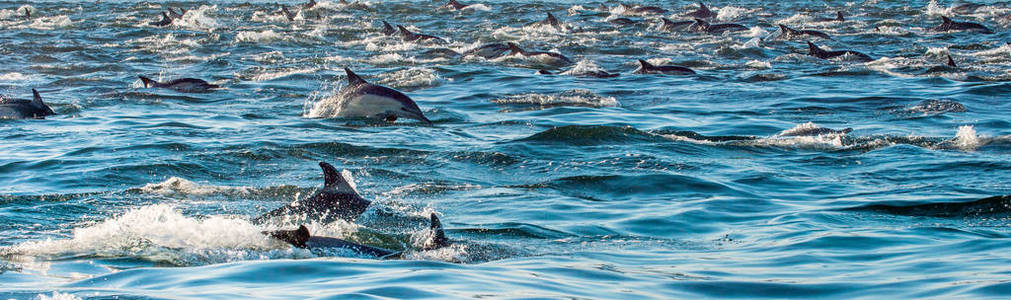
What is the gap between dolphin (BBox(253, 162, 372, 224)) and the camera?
372 inches

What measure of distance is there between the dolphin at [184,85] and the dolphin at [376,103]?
4450 mm

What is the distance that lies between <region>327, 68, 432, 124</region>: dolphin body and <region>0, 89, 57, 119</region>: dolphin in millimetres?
4035

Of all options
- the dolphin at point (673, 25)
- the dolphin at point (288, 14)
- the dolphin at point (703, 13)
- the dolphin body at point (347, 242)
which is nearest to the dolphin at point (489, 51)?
the dolphin at point (673, 25)

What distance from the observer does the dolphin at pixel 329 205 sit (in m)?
9.45

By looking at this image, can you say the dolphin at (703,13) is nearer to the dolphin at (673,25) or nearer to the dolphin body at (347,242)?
the dolphin at (673,25)

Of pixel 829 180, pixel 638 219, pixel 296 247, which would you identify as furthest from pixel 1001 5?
pixel 296 247

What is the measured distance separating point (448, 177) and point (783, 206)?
10.5 feet

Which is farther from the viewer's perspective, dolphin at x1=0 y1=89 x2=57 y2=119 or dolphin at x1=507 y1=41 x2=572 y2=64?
dolphin at x1=507 y1=41 x2=572 y2=64

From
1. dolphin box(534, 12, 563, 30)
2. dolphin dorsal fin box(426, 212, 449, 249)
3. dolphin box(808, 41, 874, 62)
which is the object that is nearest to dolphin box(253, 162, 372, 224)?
dolphin dorsal fin box(426, 212, 449, 249)

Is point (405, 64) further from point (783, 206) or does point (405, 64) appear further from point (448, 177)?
point (783, 206)

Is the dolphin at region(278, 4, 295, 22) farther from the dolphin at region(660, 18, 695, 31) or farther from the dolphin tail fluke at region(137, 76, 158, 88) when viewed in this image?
the dolphin tail fluke at region(137, 76, 158, 88)

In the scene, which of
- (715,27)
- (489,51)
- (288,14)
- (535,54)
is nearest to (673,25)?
(715,27)

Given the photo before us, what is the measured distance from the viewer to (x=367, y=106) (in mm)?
16609

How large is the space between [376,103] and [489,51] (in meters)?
11.1
